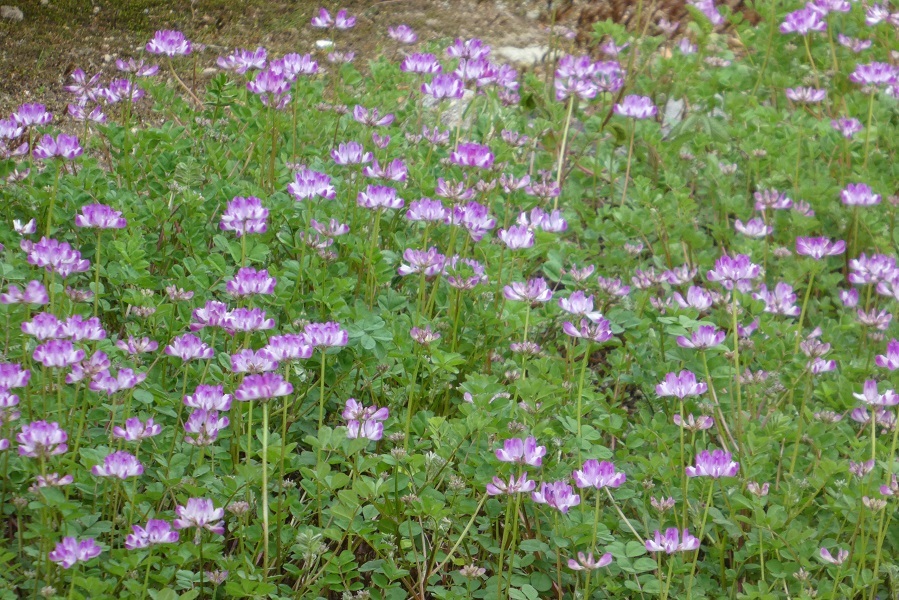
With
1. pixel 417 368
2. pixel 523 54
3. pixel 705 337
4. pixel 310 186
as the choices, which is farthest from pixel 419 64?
pixel 523 54

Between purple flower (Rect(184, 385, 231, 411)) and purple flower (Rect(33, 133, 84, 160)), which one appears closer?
purple flower (Rect(184, 385, 231, 411))

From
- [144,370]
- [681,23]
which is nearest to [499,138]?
[144,370]

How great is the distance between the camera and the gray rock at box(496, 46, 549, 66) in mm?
5297

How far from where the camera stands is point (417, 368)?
2.46 meters

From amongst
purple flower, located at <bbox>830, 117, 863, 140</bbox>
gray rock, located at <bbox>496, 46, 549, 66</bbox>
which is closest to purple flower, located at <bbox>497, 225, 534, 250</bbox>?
purple flower, located at <bbox>830, 117, 863, 140</bbox>

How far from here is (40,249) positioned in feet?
7.83

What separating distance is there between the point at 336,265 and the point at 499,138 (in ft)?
3.89

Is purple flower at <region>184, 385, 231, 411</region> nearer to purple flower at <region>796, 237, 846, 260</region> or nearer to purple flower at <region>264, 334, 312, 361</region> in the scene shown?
purple flower at <region>264, 334, 312, 361</region>

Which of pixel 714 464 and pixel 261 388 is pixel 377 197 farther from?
pixel 714 464

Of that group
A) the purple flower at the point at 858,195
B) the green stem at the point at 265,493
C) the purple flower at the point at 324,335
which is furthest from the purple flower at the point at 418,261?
the purple flower at the point at 858,195

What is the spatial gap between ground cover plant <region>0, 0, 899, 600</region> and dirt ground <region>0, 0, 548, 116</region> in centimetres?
46

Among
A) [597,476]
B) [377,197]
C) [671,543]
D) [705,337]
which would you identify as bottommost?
[671,543]

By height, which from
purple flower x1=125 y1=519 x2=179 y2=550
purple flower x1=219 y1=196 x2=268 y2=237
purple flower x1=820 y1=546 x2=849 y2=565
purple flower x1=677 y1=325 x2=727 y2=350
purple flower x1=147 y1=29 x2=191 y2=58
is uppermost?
purple flower x1=147 y1=29 x2=191 y2=58

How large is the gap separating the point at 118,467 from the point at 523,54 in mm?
3806
